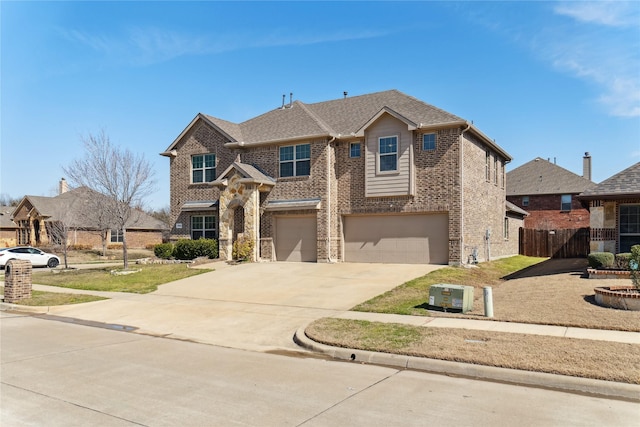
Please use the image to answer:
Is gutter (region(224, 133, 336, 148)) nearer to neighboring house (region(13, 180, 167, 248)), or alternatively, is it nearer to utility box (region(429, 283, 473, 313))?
utility box (region(429, 283, 473, 313))

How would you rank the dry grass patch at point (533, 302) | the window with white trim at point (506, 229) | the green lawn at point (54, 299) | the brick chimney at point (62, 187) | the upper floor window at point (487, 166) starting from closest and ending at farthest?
the dry grass patch at point (533, 302), the green lawn at point (54, 299), the upper floor window at point (487, 166), the window with white trim at point (506, 229), the brick chimney at point (62, 187)

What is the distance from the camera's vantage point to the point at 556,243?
30797 mm

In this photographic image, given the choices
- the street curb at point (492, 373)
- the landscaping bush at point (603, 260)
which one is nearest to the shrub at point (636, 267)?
the landscaping bush at point (603, 260)

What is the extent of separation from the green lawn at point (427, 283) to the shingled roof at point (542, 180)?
18.3m

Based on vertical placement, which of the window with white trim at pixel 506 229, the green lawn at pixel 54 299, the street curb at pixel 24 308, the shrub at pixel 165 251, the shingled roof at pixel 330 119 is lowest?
the street curb at pixel 24 308

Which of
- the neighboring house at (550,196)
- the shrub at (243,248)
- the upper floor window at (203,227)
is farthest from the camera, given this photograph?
the neighboring house at (550,196)

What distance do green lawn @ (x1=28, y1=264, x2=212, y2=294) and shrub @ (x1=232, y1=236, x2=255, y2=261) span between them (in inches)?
106

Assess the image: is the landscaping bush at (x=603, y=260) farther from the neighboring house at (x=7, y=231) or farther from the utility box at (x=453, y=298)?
the neighboring house at (x=7, y=231)

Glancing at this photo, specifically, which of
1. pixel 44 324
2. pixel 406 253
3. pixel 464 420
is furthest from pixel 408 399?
pixel 406 253

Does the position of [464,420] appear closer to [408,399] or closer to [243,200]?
[408,399]

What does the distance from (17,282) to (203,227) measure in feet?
38.9

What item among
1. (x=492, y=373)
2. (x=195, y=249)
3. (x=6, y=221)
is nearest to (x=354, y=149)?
(x=195, y=249)

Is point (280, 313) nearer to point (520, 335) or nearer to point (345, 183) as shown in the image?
point (520, 335)

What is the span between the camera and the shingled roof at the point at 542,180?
41.2 metres
